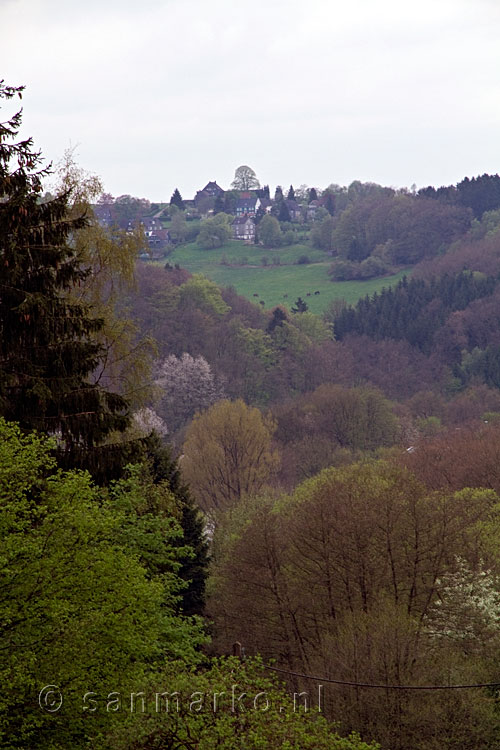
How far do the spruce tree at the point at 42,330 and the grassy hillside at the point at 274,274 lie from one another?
11144 cm

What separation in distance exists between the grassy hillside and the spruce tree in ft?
366

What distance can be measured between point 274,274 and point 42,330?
13499cm

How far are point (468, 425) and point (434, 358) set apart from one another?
36249mm

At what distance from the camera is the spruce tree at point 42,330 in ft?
53.1

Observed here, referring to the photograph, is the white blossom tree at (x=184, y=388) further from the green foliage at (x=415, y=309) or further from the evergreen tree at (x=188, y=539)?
the evergreen tree at (x=188, y=539)

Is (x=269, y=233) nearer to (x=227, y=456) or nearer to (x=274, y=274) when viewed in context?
(x=274, y=274)

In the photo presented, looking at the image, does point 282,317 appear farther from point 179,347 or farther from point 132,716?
point 132,716

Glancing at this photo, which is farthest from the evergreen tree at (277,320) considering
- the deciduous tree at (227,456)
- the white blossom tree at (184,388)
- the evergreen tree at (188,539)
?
the evergreen tree at (188,539)

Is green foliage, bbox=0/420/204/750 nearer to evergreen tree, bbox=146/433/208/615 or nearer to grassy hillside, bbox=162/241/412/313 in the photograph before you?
evergreen tree, bbox=146/433/208/615

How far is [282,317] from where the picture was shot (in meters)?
102

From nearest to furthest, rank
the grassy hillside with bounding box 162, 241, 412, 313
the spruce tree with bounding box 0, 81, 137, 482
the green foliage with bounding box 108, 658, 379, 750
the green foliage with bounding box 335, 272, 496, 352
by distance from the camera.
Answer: the green foliage with bounding box 108, 658, 379, 750 → the spruce tree with bounding box 0, 81, 137, 482 → the green foliage with bounding box 335, 272, 496, 352 → the grassy hillside with bounding box 162, 241, 412, 313

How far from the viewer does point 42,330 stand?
53.7 ft

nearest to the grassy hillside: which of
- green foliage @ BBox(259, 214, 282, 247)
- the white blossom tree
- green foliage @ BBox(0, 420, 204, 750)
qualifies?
green foliage @ BBox(259, 214, 282, 247)

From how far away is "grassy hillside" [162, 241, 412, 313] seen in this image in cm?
13588
